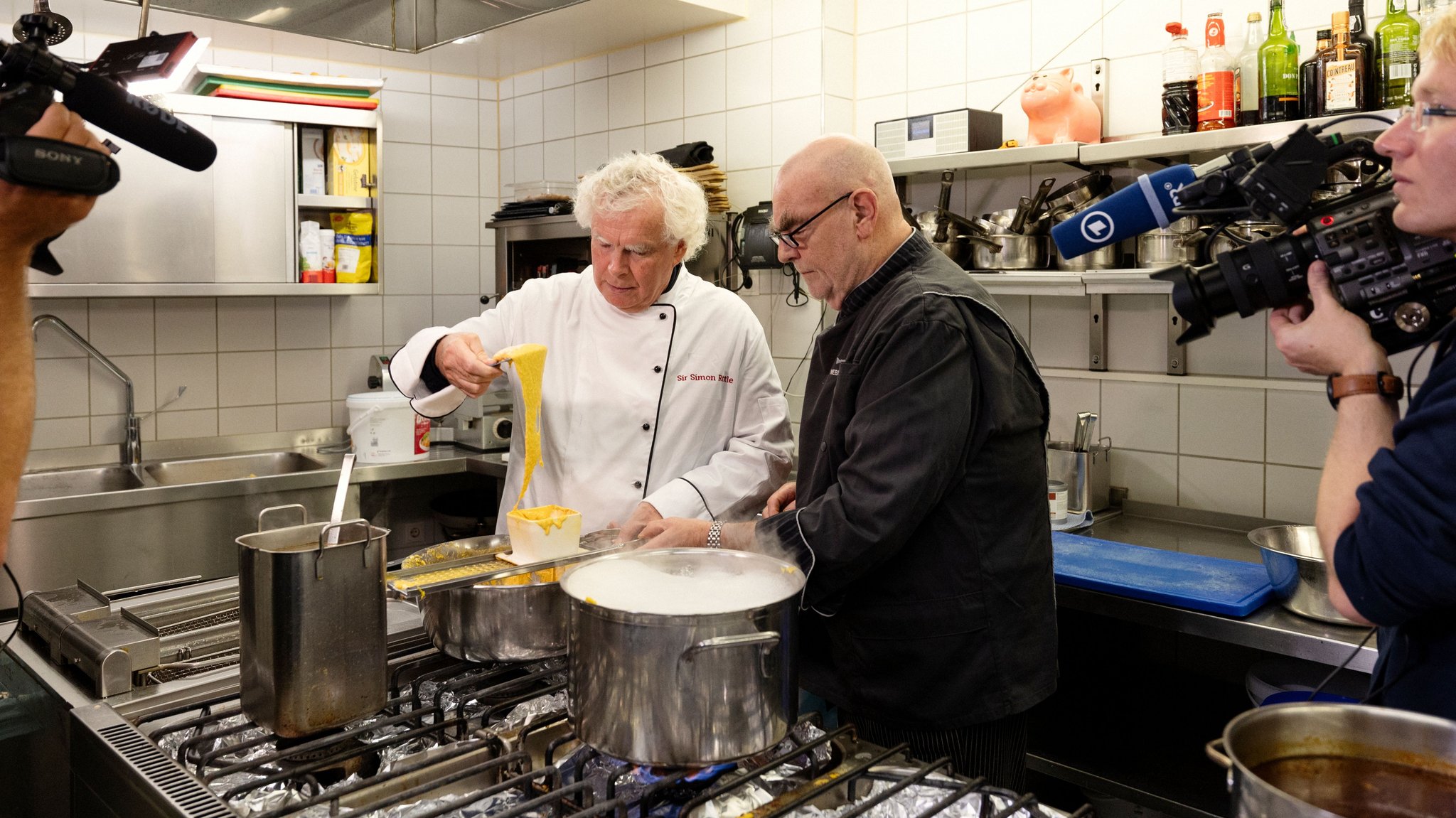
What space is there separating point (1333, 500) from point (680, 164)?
286cm

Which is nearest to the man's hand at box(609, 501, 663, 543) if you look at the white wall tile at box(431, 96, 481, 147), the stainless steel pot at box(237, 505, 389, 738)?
the stainless steel pot at box(237, 505, 389, 738)

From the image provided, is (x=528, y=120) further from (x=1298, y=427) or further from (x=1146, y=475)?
(x=1298, y=427)

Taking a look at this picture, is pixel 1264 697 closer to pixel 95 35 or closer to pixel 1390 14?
pixel 1390 14

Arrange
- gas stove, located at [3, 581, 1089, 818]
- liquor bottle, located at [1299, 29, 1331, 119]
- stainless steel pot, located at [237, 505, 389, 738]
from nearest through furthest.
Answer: gas stove, located at [3, 581, 1089, 818] → stainless steel pot, located at [237, 505, 389, 738] → liquor bottle, located at [1299, 29, 1331, 119]

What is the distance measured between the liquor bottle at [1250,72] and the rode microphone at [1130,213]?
164cm

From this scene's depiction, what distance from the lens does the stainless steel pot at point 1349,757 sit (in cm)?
89

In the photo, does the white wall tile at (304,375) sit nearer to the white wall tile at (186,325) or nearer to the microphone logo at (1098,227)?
the white wall tile at (186,325)

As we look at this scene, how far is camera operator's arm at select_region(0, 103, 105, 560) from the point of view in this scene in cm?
106

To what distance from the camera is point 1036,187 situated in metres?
3.27

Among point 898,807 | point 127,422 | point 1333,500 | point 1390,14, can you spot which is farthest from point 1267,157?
point 127,422

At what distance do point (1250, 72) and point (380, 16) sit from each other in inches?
87.7

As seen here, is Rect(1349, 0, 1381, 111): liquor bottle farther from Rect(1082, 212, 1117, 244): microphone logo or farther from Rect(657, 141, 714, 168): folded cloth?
Rect(657, 141, 714, 168): folded cloth

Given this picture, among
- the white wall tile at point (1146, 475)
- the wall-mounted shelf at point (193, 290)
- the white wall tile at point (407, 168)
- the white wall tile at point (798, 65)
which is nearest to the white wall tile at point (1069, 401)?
the white wall tile at point (1146, 475)

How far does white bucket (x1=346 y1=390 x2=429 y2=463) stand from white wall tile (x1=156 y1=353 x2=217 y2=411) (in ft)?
1.83
